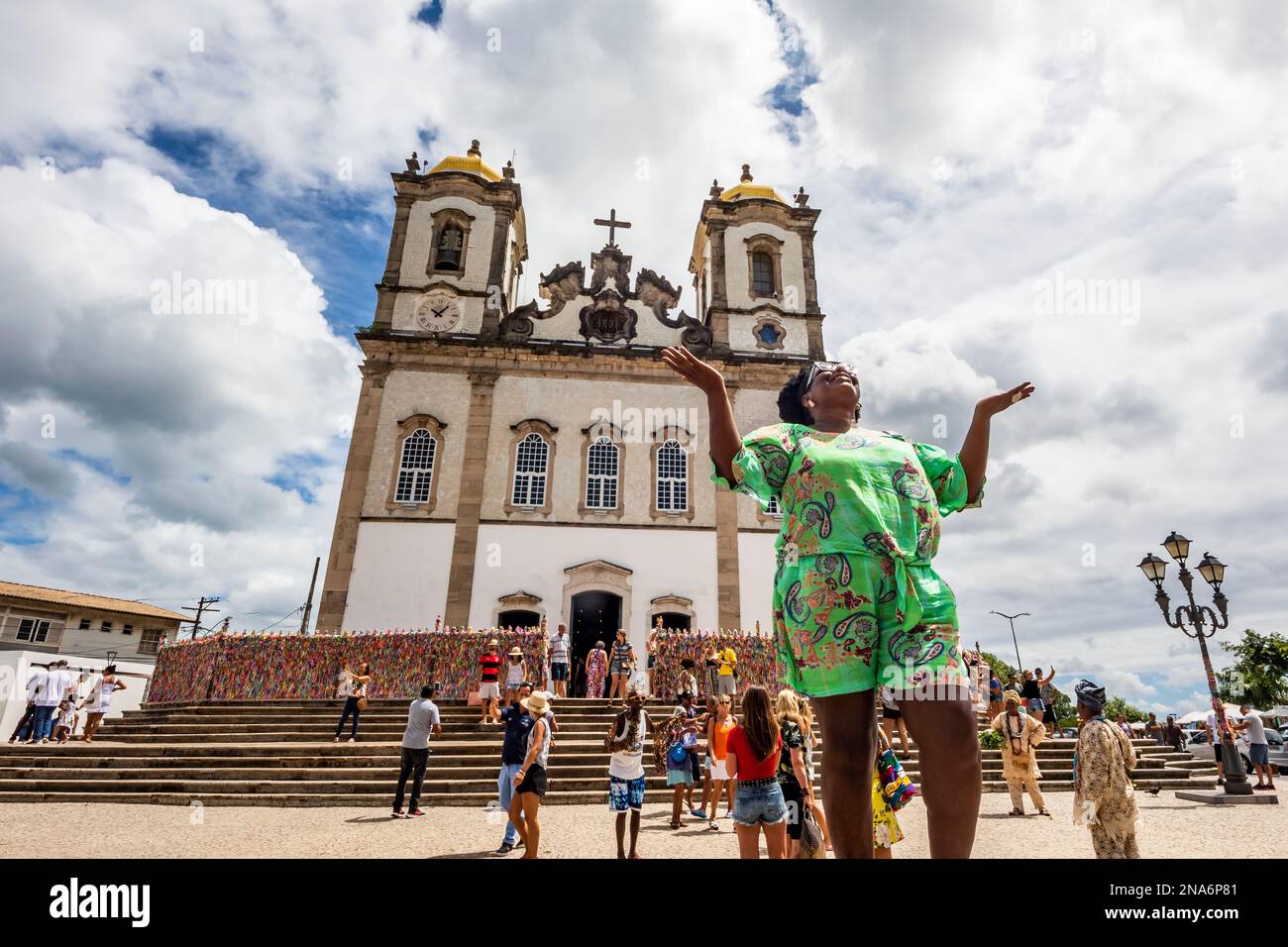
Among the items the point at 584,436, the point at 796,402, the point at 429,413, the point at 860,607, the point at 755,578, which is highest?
the point at 429,413

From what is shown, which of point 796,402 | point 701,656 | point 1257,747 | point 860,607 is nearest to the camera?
→ point 860,607

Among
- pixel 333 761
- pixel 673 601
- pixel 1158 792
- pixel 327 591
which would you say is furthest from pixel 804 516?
pixel 327 591

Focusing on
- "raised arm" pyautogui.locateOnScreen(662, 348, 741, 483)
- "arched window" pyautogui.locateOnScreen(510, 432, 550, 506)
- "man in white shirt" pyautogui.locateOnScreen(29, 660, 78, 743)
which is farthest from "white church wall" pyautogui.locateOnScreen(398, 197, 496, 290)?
"raised arm" pyautogui.locateOnScreen(662, 348, 741, 483)

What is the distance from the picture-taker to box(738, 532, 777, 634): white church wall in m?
19.2

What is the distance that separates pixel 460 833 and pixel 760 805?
434 cm

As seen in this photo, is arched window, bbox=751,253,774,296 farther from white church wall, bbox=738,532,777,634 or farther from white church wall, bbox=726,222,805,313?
white church wall, bbox=738,532,777,634

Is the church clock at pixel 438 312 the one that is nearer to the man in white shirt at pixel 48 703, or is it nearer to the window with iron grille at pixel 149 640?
the man in white shirt at pixel 48 703

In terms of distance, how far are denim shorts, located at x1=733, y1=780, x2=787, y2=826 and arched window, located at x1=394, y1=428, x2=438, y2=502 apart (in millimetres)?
16919

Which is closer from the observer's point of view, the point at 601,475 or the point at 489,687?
the point at 489,687

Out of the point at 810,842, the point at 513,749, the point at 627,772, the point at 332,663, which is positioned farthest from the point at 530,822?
the point at 332,663

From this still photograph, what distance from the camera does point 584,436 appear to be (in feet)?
69.8

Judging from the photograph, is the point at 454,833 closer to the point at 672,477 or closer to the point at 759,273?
the point at 672,477
